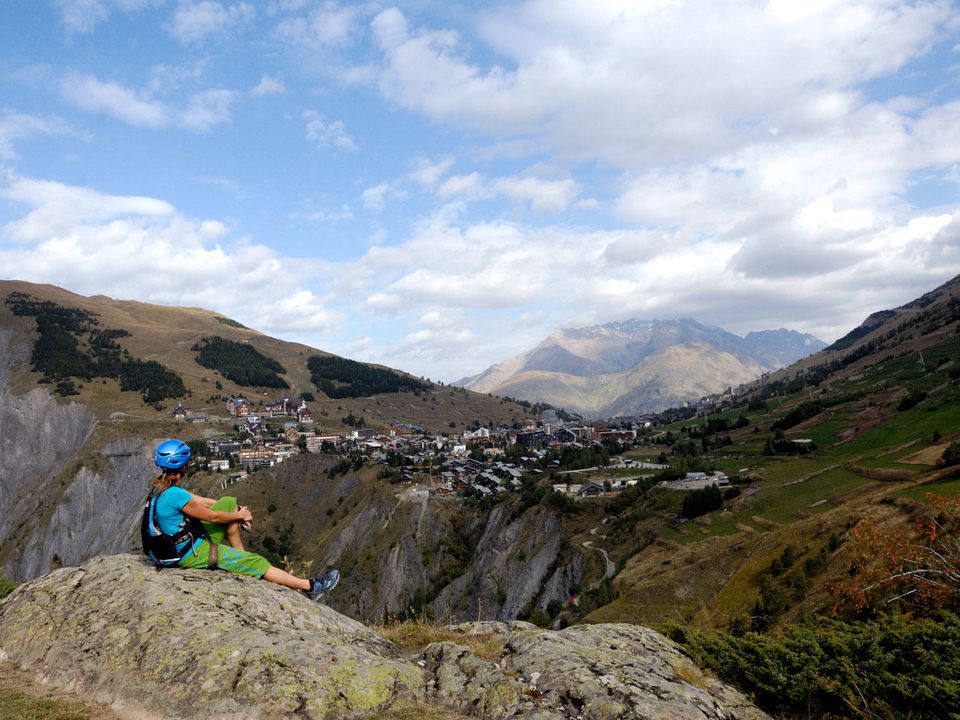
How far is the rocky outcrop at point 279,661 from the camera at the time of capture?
7297 mm

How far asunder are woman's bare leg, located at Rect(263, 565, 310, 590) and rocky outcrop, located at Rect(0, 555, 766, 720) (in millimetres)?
161

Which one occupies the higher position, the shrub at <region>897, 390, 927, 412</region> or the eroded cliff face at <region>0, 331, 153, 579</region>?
the shrub at <region>897, 390, 927, 412</region>

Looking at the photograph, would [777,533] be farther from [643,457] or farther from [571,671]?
[643,457]

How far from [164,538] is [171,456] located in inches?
54.5

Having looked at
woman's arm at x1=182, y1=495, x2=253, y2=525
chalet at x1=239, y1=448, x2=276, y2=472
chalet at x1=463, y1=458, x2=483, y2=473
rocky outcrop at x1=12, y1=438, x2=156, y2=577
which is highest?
woman's arm at x1=182, y1=495, x2=253, y2=525

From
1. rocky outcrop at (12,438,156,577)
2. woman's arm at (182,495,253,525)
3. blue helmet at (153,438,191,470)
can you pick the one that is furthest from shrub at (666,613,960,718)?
rocky outcrop at (12,438,156,577)

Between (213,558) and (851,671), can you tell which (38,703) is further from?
(851,671)

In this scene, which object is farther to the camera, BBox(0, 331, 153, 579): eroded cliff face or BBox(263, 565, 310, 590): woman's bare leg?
BBox(0, 331, 153, 579): eroded cliff face

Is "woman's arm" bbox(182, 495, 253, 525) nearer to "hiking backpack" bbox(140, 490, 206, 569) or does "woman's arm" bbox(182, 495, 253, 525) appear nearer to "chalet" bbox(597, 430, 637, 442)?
"hiking backpack" bbox(140, 490, 206, 569)

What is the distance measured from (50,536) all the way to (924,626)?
16645cm

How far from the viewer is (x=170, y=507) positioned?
9156 millimetres

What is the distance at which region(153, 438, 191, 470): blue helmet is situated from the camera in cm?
946

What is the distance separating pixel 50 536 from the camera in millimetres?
130250

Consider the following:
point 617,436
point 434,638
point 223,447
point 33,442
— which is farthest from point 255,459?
point 434,638
